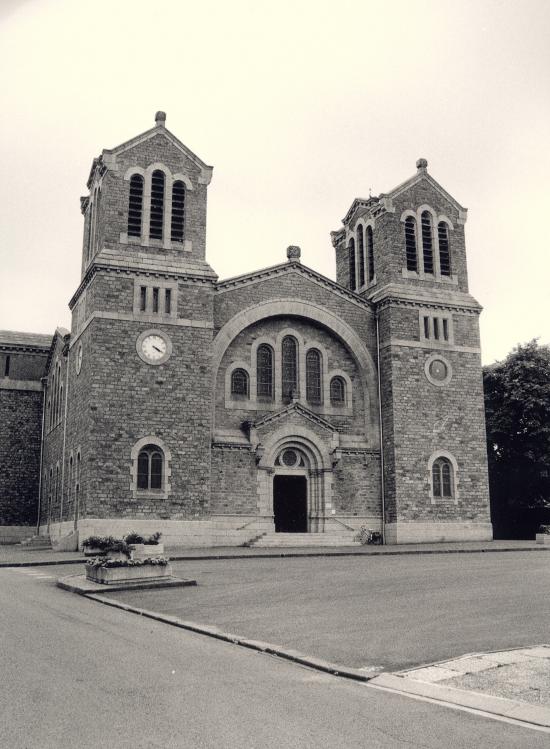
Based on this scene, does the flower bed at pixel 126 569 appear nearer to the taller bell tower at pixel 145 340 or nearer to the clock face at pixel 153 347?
the taller bell tower at pixel 145 340

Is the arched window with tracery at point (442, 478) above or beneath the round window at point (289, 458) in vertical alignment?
beneath

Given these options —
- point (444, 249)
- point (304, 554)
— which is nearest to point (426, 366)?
point (444, 249)

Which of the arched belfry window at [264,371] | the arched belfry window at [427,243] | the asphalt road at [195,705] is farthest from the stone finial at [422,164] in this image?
the asphalt road at [195,705]

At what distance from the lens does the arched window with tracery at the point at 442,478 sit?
33.6m

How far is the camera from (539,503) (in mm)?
39156

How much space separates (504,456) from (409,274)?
12.1 m

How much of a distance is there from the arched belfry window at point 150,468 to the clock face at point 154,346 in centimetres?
347

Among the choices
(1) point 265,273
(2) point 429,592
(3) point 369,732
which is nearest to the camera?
(3) point 369,732

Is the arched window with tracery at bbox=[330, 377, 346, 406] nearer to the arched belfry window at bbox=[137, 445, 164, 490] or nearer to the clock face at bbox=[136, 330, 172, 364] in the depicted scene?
the clock face at bbox=[136, 330, 172, 364]

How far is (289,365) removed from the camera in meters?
34.1

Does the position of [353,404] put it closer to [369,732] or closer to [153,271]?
[153,271]

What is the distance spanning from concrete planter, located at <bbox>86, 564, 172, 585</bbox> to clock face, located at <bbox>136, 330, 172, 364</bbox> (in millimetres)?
13586

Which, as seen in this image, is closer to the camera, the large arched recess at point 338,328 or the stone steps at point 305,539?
the stone steps at point 305,539

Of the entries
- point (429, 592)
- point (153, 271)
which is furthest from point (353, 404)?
point (429, 592)
